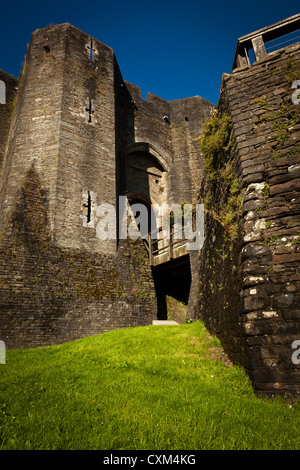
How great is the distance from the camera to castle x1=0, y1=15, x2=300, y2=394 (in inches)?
161

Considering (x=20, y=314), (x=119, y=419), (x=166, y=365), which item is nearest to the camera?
(x=119, y=419)

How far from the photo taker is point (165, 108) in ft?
67.1

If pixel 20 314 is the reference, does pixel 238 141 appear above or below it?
above

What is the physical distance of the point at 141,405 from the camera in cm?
314

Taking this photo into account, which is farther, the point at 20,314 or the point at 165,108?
the point at 165,108

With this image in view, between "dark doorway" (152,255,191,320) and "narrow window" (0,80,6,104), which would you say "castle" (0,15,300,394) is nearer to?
"dark doorway" (152,255,191,320)

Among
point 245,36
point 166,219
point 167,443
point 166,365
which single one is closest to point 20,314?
point 166,365

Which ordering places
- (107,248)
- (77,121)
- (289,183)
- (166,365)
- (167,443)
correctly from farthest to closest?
(77,121)
(107,248)
(166,365)
(289,183)
(167,443)

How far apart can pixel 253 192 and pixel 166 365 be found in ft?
10.6

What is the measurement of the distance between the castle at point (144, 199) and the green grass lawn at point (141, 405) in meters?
0.52

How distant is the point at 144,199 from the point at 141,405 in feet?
50.0

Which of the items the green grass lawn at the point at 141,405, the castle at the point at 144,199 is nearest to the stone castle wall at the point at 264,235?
the castle at the point at 144,199

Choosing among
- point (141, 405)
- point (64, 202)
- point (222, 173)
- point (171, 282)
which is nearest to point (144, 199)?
point (171, 282)
